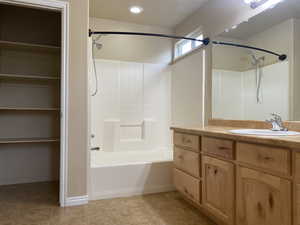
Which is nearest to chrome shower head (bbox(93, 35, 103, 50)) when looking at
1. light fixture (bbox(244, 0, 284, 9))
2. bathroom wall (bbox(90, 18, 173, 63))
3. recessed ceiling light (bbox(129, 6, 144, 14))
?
bathroom wall (bbox(90, 18, 173, 63))

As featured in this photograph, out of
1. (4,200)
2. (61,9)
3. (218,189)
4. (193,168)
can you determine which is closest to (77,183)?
(4,200)

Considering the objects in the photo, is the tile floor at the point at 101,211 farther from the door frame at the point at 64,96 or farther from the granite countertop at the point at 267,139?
the granite countertop at the point at 267,139

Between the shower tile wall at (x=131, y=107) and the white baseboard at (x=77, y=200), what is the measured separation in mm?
1204

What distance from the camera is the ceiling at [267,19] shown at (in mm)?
1813

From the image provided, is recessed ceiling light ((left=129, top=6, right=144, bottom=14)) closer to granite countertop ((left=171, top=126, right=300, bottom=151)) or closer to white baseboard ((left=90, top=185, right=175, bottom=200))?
granite countertop ((left=171, top=126, right=300, bottom=151))

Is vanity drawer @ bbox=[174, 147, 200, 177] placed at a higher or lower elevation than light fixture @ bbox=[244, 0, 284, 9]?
lower

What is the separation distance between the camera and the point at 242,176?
1.49 metres

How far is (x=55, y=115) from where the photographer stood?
3.09m

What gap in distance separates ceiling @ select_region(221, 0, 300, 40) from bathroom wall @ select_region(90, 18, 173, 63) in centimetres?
156

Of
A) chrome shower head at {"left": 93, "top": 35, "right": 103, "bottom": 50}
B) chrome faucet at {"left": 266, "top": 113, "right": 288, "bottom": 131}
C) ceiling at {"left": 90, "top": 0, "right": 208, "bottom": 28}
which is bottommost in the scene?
chrome faucet at {"left": 266, "top": 113, "right": 288, "bottom": 131}

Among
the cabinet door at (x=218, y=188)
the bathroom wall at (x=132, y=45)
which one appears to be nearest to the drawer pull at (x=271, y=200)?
the cabinet door at (x=218, y=188)

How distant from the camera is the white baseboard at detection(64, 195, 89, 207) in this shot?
2222 mm

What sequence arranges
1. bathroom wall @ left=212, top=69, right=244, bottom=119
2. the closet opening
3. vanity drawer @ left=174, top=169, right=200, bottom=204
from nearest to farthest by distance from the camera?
vanity drawer @ left=174, top=169, right=200, bottom=204 < bathroom wall @ left=212, top=69, right=244, bottom=119 < the closet opening

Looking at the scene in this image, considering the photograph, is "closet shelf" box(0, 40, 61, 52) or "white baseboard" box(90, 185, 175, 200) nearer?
"white baseboard" box(90, 185, 175, 200)
